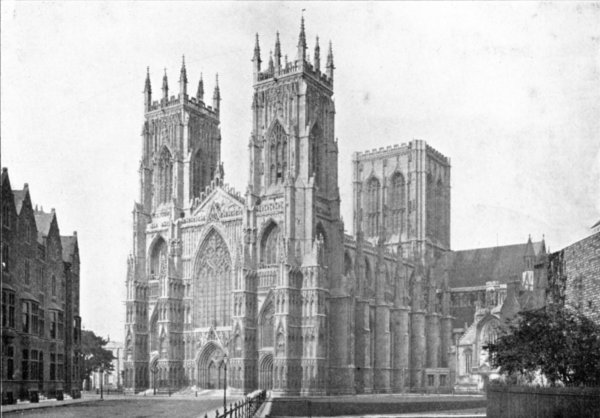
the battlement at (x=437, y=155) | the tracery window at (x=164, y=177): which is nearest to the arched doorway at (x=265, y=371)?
the tracery window at (x=164, y=177)

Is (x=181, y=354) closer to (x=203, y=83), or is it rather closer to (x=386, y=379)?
(x=386, y=379)

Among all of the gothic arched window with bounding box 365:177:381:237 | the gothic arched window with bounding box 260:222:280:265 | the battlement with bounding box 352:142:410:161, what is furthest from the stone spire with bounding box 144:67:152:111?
the gothic arched window with bounding box 365:177:381:237

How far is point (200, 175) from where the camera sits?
243ft

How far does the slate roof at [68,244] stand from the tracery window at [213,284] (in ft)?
52.5

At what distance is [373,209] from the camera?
96.1 m

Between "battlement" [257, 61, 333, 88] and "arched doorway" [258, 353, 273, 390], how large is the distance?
23118 millimetres

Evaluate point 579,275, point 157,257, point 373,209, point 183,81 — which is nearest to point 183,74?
point 183,81

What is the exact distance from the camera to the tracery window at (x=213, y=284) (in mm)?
65938

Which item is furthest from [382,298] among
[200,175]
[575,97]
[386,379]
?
[575,97]

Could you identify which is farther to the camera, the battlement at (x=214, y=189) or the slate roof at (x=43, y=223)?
the battlement at (x=214, y=189)

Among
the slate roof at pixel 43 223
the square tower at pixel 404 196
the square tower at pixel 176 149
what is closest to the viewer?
the slate roof at pixel 43 223

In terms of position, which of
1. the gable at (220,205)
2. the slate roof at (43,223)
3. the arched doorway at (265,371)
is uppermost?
the gable at (220,205)

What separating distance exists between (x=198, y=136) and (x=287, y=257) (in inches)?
740

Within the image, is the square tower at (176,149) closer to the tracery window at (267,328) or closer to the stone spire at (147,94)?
the stone spire at (147,94)
